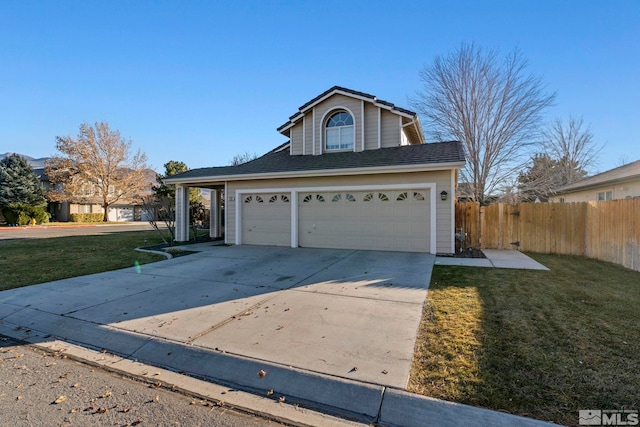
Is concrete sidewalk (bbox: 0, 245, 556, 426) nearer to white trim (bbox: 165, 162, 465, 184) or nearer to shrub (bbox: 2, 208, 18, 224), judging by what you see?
white trim (bbox: 165, 162, 465, 184)

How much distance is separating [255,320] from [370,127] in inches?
404

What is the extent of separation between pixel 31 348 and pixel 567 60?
18.8m

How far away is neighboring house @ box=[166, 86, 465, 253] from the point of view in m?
9.95

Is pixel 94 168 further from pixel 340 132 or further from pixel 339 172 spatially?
pixel 339 172

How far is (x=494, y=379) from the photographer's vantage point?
2863mm

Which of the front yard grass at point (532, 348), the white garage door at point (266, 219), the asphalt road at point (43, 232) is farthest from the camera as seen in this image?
the asphalt road at point (43, 232)

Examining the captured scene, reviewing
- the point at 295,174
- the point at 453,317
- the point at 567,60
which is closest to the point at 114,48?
the point at 295,174

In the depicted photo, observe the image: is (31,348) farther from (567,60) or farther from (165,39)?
(567,60)

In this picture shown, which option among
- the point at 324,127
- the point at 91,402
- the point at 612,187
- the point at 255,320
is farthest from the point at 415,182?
the point at 612,187

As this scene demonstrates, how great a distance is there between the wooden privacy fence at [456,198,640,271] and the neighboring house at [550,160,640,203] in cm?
464

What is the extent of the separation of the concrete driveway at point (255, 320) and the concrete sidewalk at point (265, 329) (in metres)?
0.02

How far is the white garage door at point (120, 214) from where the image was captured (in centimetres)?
3970

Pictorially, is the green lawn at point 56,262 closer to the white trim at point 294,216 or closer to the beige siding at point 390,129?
the white trim at point 294,216

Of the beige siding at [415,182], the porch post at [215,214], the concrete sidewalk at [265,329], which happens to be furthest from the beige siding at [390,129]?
the porch post at [215,214]
